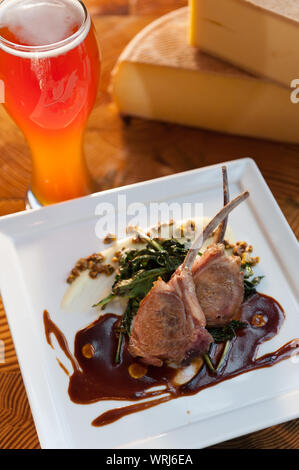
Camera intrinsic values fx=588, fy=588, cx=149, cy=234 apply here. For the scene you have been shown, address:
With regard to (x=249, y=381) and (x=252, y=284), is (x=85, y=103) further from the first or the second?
(x=249, y=381)

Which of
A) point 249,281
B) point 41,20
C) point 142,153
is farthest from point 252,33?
point 249,281

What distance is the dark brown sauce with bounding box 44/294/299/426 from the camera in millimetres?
1877

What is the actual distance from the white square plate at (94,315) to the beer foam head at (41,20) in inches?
23.6

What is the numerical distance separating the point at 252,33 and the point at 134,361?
155cm

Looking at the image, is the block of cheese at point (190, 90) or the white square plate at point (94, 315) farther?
the block of cheese at point (190, 90)

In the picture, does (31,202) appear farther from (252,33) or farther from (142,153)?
(252,33)

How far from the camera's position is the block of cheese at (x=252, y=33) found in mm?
2520

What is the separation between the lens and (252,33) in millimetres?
2609

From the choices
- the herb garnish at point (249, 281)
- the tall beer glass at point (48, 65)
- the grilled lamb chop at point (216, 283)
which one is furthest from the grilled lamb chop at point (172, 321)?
the tall beer glass at point (48, 65)

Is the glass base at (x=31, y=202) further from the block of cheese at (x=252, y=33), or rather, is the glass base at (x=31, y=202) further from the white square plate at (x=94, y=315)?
the block of cheese at (x=252, y=33)

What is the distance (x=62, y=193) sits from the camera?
8.54ft

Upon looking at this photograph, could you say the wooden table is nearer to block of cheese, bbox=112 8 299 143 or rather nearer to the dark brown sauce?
block of cheese, bbox=112 8 299 143

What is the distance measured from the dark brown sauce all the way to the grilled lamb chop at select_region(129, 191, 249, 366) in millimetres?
101

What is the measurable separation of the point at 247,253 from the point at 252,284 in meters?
0.14
